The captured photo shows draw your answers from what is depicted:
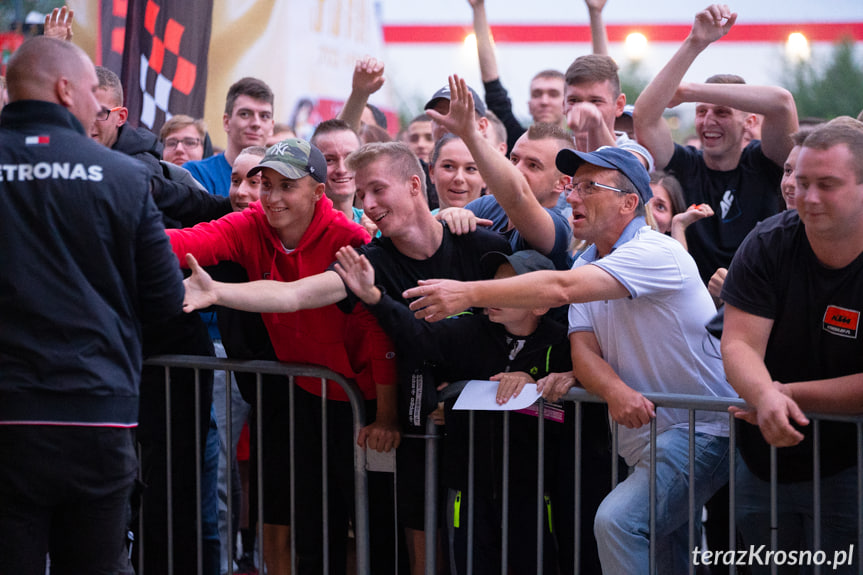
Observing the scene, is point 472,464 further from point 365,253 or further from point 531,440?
point 365,253

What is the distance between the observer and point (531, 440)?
366cm

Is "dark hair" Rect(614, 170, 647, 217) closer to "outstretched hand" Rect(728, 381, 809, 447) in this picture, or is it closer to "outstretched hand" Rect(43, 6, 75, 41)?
"outstretched hand" Rect(728, 381, 809, 447)

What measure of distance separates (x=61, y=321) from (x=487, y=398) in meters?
1.60

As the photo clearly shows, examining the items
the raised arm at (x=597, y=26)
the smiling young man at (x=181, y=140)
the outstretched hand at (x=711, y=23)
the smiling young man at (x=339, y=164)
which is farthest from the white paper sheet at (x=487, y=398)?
the smiling young man at (x=181, y=140)

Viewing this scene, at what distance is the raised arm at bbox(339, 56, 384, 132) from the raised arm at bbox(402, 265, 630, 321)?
6.57ft

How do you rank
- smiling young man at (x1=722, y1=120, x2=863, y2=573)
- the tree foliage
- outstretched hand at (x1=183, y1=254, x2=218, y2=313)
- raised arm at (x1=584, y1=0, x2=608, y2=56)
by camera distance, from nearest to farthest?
smiling young man at (x1=722, y1=120, x2=863, y2=573), outstretched hand at (x1=183, y1=254, x2=218, y2=313), raised arm at (x1=584, y1=0, x2=608, y2=56), the tree foliage

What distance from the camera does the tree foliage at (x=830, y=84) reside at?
1528 centimetres

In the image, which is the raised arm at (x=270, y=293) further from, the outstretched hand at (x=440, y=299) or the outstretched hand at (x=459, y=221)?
the outstretched hand at (x=459, y=221)

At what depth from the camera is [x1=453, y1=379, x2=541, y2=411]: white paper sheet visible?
11.6 feet

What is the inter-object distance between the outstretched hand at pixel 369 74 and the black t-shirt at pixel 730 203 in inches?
71.3

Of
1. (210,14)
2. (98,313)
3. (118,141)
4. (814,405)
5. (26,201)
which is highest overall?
(210,14)

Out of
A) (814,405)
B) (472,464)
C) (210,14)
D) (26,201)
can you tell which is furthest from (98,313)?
(210,14)

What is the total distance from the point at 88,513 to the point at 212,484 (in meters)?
1.41

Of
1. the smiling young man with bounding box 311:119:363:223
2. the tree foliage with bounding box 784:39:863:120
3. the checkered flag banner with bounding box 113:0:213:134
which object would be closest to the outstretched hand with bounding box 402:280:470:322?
the smiling young man with bounding box 311:119:363:223
